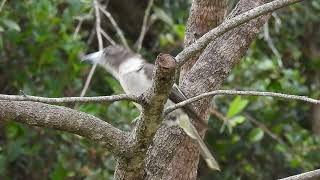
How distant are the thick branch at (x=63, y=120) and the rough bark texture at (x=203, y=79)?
485mm

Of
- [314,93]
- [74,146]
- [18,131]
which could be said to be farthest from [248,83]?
[18,131]

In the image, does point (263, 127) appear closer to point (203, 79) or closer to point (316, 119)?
point (316, 119)

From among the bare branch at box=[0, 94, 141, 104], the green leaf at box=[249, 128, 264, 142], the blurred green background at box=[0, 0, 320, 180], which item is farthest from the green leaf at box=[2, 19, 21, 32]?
the bare branch at box=[0, 94, 141, 104]

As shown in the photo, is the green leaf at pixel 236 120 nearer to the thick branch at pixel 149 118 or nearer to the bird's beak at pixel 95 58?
the bird's beak at pixel 95 58

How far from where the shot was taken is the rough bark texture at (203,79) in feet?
7.81

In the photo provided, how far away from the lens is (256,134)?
4.00 meters

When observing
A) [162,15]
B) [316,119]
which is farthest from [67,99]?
[316,119]

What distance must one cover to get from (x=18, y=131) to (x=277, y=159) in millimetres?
1660

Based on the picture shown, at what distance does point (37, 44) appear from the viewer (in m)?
3.65

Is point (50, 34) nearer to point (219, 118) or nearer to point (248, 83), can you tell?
point (219, 118)

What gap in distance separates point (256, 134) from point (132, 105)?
79 cm

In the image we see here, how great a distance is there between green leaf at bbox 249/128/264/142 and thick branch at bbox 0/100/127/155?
2214 millimetres

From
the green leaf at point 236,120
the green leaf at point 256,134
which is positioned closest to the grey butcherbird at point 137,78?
the green leaf at point 236,120

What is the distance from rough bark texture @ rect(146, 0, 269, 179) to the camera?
2381 mm
